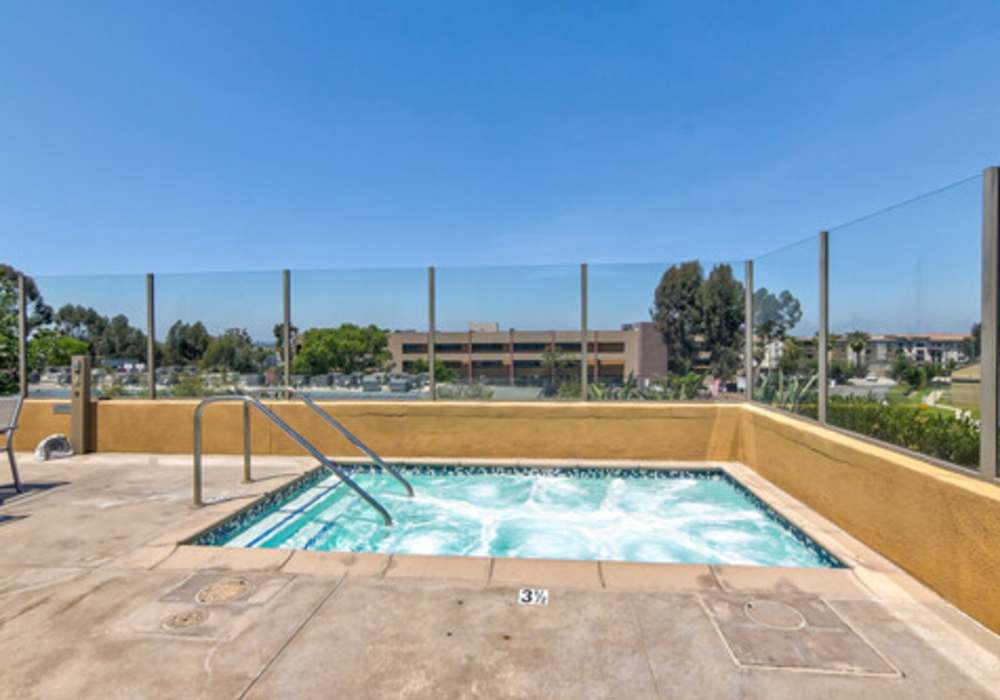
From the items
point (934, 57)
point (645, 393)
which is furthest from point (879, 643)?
point (934, 57)

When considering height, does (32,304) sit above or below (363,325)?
above

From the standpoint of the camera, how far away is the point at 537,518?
494 cm

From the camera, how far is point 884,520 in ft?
10.4

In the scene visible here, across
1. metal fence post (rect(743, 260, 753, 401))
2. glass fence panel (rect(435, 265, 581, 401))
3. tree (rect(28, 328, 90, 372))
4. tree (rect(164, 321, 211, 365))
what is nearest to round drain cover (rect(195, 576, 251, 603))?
glass fence panel (rect(435, 265, 581, 401))

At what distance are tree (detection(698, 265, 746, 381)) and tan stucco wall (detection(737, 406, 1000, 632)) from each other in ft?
4.80

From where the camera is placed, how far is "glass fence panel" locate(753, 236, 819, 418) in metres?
4.49

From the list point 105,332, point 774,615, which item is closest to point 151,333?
point 105,332

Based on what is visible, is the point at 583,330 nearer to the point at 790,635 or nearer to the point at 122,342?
the point at 790,635

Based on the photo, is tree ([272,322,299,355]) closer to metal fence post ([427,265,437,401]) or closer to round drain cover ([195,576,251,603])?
metal fence post ([427,265,437,401])

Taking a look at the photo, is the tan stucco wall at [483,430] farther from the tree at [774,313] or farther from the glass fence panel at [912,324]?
the glass fence panel at [912,324]

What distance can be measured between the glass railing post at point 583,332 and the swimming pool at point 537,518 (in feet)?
3.48

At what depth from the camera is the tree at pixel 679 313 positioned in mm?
5945

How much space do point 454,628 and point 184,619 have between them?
1339 mm

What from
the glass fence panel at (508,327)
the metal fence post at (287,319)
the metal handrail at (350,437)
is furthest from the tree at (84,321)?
the glass fence panel at (508,327)
